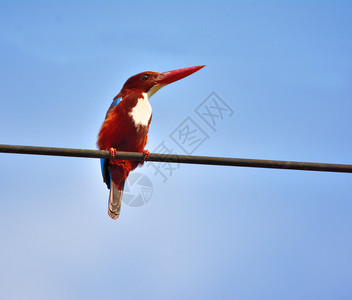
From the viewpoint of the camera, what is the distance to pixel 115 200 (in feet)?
15.5

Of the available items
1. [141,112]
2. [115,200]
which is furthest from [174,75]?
[115,200]

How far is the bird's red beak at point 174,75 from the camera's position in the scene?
5.36m

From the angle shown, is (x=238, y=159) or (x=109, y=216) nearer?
(x=238, y=159)

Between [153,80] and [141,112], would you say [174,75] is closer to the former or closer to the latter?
[153,80]

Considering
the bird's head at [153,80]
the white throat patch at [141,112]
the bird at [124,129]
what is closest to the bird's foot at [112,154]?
the bird at [124,129]

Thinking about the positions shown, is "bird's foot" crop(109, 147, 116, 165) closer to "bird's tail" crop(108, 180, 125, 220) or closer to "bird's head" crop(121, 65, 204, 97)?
"bird's tail" crop(108, 180, 125, 220)

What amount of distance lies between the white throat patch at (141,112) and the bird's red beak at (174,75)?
0.39 m

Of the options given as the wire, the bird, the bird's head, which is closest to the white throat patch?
the bird

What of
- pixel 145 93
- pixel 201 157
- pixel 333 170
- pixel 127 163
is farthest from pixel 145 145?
pixel 333 170

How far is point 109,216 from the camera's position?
4.62 m

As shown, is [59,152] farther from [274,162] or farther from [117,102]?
[117,102]

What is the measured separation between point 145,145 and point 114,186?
21.2 inches

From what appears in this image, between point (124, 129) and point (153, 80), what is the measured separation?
2.92 feet

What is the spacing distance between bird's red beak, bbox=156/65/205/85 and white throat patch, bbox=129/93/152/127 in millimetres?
389
